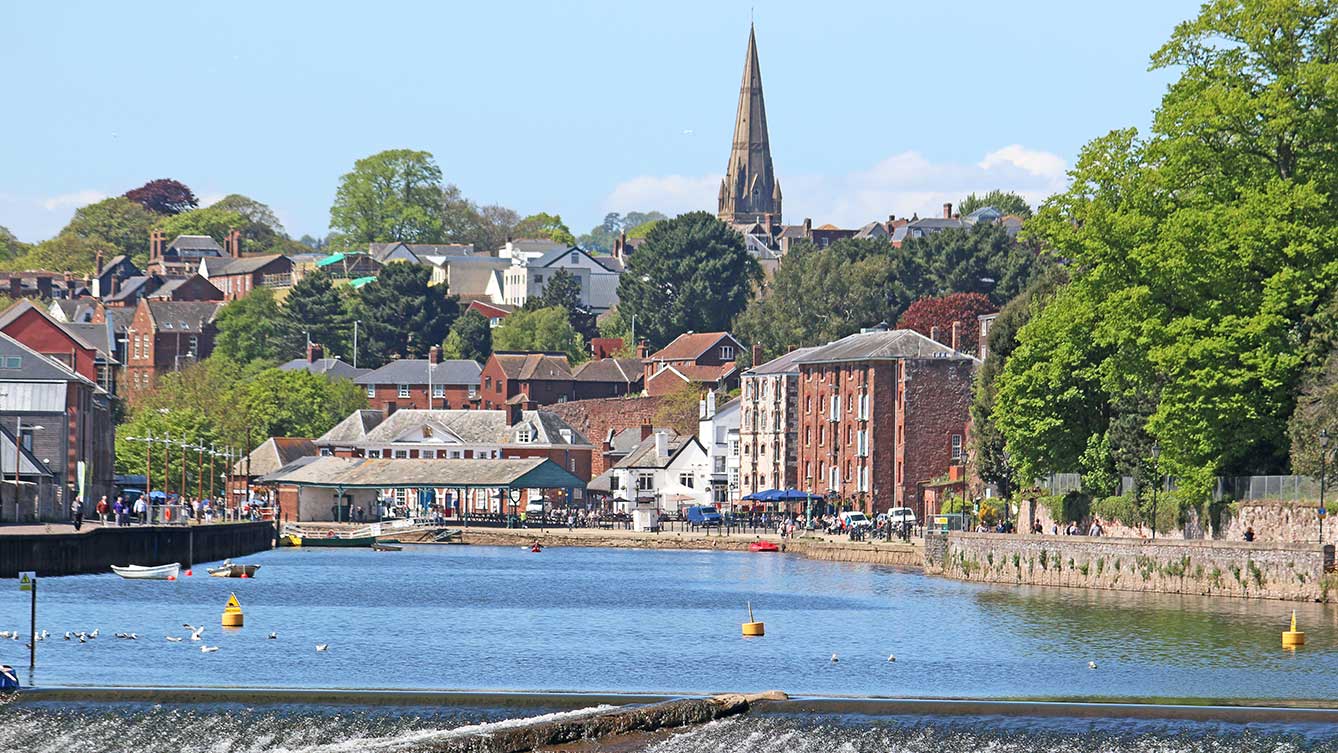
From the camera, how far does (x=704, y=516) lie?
14975 cm

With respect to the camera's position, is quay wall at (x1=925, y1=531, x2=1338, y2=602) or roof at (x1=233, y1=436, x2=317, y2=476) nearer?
quay wall at (x1=925, y1=531, x2=1338, y2=602)

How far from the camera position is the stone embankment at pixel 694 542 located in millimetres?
109812

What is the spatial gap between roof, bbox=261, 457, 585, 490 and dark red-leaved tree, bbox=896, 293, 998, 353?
30.5 m

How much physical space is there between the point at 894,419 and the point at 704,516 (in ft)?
54.3

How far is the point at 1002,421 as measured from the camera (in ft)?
291

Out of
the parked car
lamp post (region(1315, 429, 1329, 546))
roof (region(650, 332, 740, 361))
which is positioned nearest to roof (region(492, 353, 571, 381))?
roof (region(650, 332, 740, 361))

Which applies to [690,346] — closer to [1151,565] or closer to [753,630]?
[1151,565]

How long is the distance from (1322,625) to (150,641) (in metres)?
32.1

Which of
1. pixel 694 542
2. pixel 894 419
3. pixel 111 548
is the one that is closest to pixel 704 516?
pixel 694 542

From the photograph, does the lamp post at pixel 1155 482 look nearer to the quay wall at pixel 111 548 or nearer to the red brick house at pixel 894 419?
the quay wall at pixel 111 548

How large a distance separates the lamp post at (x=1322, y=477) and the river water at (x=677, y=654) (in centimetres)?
396

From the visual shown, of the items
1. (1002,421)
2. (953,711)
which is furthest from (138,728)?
(1002,421)

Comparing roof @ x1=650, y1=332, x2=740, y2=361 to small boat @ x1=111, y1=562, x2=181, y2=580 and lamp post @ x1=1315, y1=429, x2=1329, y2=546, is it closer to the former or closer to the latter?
small boat @ x1=111, y1=562, x2=181, y2=580

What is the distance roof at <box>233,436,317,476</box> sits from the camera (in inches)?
7082
